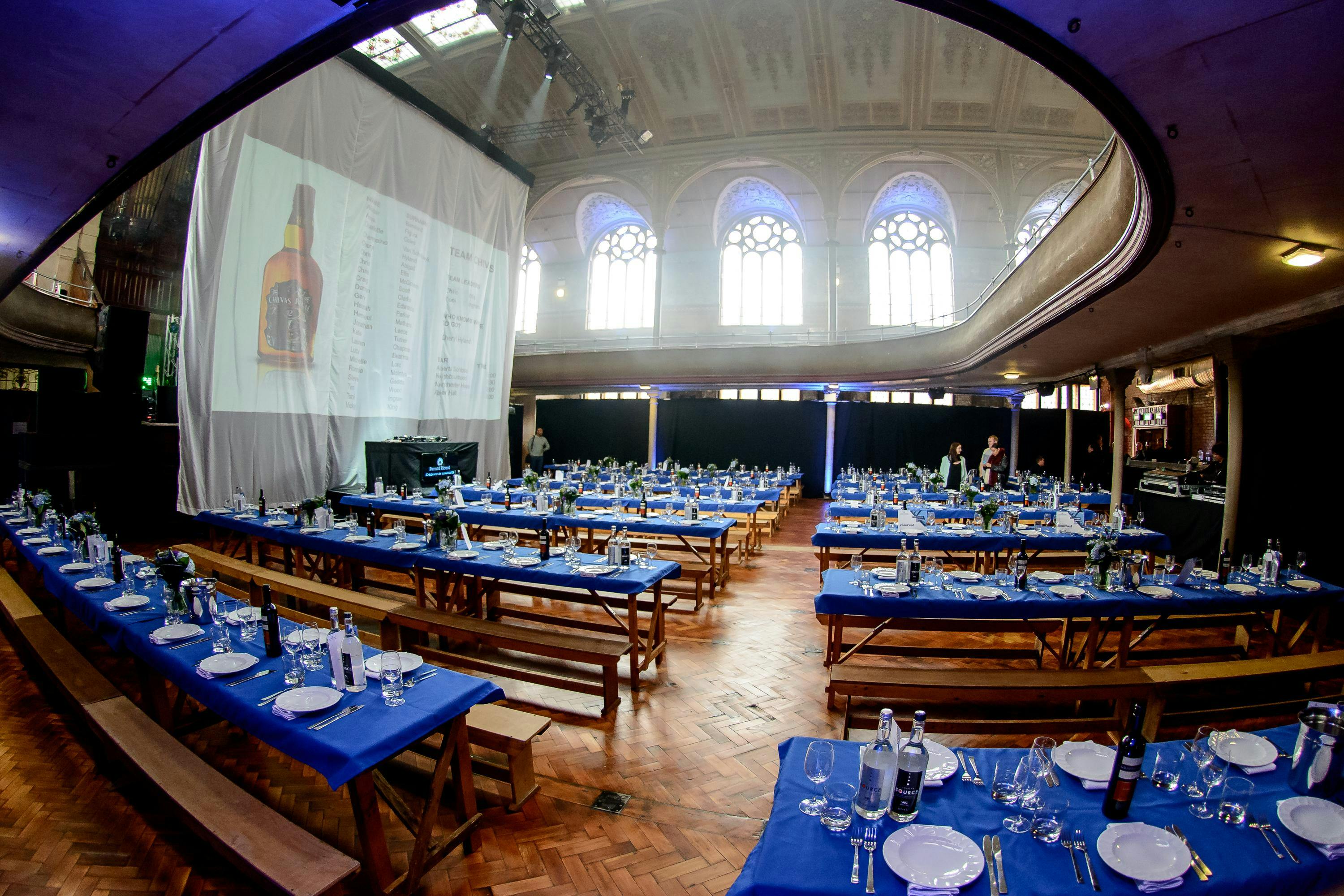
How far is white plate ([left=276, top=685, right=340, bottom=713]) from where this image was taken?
2.14 meters

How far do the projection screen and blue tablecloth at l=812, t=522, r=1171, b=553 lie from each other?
8074 millimetres

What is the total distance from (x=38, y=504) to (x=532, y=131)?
14.4m

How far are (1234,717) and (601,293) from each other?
18426 mm

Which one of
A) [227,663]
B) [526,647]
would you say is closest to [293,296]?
[526,647]

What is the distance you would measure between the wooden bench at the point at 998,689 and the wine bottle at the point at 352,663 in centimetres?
224

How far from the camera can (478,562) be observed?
446cm

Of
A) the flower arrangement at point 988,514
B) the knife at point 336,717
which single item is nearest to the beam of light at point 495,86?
the flower arrangement at point 988,514

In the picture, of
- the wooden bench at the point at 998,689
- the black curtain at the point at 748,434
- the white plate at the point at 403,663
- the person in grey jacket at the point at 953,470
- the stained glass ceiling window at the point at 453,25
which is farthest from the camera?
the black curtain at the point at 748,434

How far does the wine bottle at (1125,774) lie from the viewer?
1604 mm

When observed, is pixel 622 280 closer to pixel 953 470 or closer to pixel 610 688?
pixel 953 470

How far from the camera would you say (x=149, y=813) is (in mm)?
2729

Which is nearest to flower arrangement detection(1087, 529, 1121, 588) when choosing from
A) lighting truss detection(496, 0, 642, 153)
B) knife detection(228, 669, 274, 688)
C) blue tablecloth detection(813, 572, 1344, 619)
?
blue tablecloth detection(813, 572, 1344, 619)

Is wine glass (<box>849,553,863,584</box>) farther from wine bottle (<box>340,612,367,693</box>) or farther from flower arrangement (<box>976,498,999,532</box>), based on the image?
wine bottle (<box>340,612,367,693</box>)

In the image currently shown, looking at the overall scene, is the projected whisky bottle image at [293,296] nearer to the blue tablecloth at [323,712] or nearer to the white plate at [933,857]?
the blue tablecloth at [323,712]
